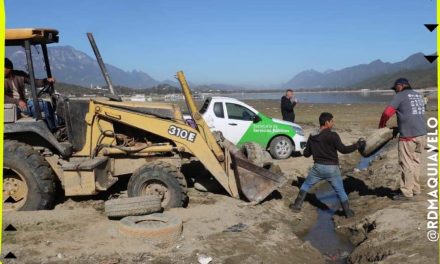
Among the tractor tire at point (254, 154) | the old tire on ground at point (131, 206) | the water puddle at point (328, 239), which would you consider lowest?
the water puddle at point (328, 239)

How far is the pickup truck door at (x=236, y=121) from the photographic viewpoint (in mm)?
13578

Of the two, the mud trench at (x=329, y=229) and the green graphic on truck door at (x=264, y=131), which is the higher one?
the green graphic on truck door at (x=264, y=131)

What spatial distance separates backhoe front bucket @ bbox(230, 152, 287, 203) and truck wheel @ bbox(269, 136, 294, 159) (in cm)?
535

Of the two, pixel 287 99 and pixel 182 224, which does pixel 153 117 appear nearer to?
pixel 182 224

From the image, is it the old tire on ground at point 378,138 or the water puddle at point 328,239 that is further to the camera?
the old tire on ground at point 378,138

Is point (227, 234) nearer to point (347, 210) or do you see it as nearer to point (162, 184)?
point (162, 184)

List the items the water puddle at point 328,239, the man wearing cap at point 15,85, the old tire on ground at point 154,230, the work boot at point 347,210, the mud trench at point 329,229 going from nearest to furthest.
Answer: the old tire on ground at point 154,230
the water puddle at point 328,239
the mud trench at point 329,229
the man wearing cap at point 15,85
the work boot at point 347,210

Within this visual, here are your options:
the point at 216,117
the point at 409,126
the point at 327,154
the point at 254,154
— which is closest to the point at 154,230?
the point at 327,154

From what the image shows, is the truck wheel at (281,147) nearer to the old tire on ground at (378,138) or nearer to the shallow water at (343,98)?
the old tire on ground at (378,138)

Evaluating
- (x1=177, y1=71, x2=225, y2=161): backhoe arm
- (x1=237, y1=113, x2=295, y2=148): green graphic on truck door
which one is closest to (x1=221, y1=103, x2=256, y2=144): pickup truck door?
(x1=237, y1=113, x2=295, y2=148): green graphic on truck door

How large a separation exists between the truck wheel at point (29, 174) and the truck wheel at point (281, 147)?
296 inches

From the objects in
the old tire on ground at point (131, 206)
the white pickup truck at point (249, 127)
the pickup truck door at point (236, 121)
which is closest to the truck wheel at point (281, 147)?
the white pickup truck at point (249, 127)

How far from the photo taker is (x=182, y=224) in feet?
23.7

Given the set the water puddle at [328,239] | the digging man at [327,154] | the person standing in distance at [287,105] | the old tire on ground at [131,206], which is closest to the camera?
the old tire on ground at [131,206]
